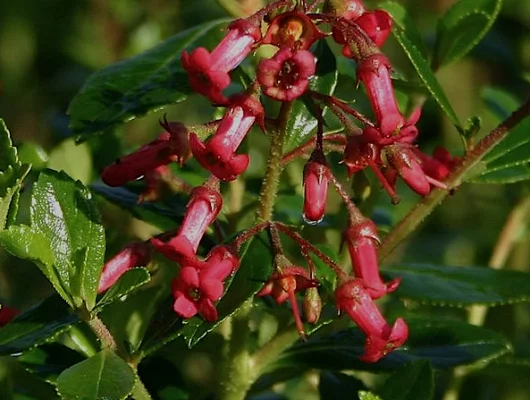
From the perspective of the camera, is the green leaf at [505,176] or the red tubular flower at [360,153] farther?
the green leaf at [505,176]

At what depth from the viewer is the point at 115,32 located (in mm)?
3740

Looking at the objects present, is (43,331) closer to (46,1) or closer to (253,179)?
(253,179)

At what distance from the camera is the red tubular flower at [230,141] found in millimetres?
1526

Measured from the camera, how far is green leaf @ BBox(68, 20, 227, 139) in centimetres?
182

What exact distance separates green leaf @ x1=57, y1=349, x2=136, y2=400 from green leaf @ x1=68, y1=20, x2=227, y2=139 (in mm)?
419

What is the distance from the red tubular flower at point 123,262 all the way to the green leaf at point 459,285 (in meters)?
0.45

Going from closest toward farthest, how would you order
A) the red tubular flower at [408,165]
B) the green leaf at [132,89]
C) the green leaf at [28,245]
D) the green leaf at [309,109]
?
the green leaf at [28,245]
the red tubular flower at [408,165]
the green leaf at [309,109]
the green leaf at [132,89]

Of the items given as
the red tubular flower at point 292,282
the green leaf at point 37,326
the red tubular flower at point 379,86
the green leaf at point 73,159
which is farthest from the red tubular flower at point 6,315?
the red tubular flower at point 379,86

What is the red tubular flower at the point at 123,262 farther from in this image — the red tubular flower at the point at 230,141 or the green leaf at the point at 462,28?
the green leaf at the point at 462,28

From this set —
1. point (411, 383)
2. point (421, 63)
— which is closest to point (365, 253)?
point (411, 383)

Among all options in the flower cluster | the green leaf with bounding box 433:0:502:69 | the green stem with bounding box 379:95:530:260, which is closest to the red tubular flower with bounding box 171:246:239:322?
the flower cluster

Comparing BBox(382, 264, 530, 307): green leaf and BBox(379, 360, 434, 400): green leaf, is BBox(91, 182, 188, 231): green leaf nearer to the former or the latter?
BBox(382, 264, 530, 307): green leaf

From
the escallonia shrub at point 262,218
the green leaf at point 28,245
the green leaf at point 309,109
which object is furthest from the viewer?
the green leaf at point 309,109

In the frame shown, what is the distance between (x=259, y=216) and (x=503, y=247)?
1078mm
